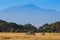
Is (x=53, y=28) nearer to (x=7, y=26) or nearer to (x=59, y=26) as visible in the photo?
(x=59, y=26)

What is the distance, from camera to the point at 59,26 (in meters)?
91.6

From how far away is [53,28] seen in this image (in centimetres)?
Result: 8512

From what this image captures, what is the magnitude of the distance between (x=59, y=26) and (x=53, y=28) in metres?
7.06

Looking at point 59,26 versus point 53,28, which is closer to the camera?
point 53,28

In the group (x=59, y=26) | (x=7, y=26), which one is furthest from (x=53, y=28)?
(x=7, y=26)

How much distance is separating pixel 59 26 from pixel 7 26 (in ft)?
66.7

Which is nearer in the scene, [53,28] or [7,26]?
[53,28]

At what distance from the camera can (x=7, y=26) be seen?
9612cm

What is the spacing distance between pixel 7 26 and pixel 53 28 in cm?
2022
